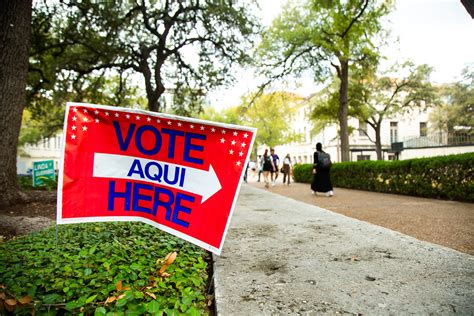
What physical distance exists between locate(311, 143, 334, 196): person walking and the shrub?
2.39m

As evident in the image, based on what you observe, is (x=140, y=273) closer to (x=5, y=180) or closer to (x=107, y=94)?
(x=5, y=180)

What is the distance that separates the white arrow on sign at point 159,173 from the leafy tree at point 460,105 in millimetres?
36038

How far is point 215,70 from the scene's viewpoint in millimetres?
15461

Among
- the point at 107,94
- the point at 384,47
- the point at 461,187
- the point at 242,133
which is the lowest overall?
the point at 461,187

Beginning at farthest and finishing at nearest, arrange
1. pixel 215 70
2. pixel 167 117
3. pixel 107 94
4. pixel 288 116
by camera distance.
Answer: pixel 288 116, pixel 107 94, pixel 215 70, pixel 167 117

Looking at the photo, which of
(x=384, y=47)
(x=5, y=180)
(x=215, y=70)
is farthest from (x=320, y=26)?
(x=5, y=180)

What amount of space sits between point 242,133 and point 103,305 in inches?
67.7

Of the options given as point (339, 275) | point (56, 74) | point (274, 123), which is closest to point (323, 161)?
point (339, 275)

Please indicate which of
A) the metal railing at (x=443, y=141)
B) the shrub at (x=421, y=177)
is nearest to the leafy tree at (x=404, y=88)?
the metal railing at (x=443, y=141)

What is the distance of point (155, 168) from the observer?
2848 mm

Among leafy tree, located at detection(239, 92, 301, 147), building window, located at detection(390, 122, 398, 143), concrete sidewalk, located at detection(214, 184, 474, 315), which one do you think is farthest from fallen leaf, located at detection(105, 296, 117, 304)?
building window, located at detection(390, 122, 398, 143)

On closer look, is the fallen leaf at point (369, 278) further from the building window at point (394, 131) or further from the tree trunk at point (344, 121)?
the building window at point (394, 131)

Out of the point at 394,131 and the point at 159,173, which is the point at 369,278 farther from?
the point at 394,131

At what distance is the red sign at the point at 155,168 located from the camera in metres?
2.78
